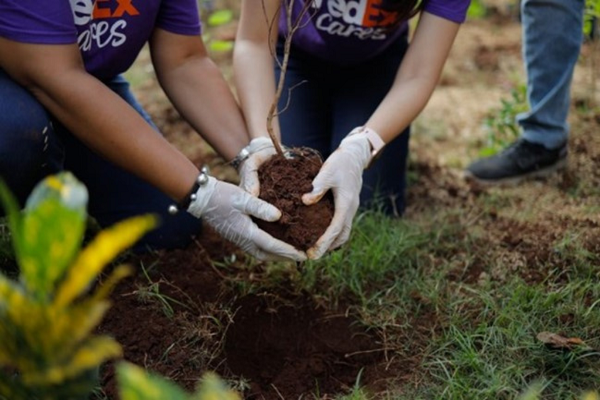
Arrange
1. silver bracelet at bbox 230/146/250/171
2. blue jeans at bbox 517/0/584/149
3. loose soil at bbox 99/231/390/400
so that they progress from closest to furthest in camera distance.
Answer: loose soil at bbox 99/231/390/400 → silver bracelet at bbox 230/146/250/171 → blue jeans at bbox 517/0/584/149

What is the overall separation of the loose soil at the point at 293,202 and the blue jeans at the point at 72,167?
55 centimetres

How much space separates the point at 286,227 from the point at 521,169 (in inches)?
52.6

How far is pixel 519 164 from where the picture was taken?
2771mm

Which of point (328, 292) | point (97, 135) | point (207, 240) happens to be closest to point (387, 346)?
point (328, 292)

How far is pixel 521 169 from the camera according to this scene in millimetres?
2779

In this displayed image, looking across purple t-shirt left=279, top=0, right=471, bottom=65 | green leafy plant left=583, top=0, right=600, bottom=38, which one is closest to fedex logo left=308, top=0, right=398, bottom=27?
purple t-shirt left=279, top=0, right=471, bottom=65

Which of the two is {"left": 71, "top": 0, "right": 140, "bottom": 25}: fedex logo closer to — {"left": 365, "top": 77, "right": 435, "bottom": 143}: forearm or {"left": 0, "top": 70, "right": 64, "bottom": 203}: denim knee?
{"left": 0, "top": 70, "right": 64, "bottom": 203}: denim knee

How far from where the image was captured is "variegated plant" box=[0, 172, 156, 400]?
0.81 metres

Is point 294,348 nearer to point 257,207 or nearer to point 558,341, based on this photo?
point 257,207

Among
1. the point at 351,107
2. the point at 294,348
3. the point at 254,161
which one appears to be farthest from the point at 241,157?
the point at 351,107

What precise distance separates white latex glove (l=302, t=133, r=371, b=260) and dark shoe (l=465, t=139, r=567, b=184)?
1008 mm

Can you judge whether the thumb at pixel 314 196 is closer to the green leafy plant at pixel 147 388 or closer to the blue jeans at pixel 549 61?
the green leafy plant at pixel 147 388

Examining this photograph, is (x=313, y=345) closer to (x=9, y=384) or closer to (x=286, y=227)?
(x=286, y=227)

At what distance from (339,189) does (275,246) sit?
9.5 inches
